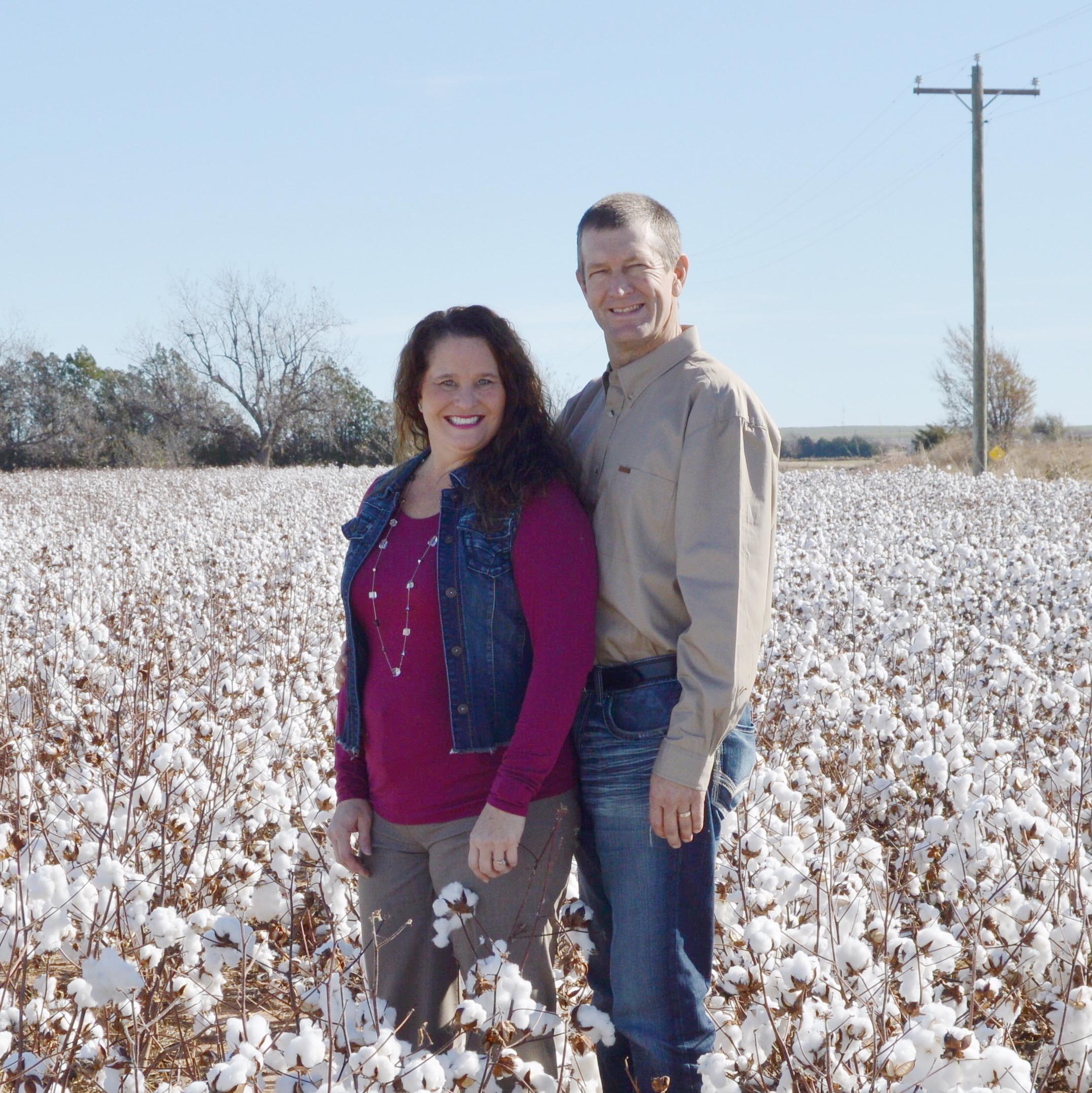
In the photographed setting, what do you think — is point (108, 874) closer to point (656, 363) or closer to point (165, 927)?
point (165, 927)

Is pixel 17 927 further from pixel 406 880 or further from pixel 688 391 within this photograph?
pixel 688 391

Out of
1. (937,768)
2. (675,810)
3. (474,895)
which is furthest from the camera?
(937,768)

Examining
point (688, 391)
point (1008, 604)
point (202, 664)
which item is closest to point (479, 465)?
point (688, 391)

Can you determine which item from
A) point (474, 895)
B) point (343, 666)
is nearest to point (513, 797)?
point (474, 895)

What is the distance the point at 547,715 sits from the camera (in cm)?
229

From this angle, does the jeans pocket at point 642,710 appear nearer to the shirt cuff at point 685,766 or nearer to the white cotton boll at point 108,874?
the shirt cuff at point 685,766

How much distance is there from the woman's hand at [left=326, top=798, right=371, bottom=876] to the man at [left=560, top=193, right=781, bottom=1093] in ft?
1.67

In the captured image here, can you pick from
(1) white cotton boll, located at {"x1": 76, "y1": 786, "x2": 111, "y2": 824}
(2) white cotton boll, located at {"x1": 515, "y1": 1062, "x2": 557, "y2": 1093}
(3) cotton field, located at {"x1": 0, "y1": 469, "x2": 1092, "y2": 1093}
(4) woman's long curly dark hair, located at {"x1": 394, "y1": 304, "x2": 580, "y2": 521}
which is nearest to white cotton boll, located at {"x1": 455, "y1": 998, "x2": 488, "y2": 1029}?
(3) cotton field, located at {"x1": 0, "y1": 469, "x2": 1092, "y2": 1093}

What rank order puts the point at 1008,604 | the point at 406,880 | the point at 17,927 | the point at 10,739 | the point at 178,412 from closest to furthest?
the point at 17,927 < the point at 406,880 < the point at 10,739 < the point at 1008,604 < the point at 178,412

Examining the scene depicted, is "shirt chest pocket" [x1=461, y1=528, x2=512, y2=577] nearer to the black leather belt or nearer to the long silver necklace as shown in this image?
the long silver necklace

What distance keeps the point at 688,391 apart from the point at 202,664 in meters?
4.54

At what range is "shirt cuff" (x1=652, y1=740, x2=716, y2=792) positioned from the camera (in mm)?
2219

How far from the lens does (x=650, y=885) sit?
2354mm

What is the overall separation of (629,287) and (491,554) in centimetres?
64
